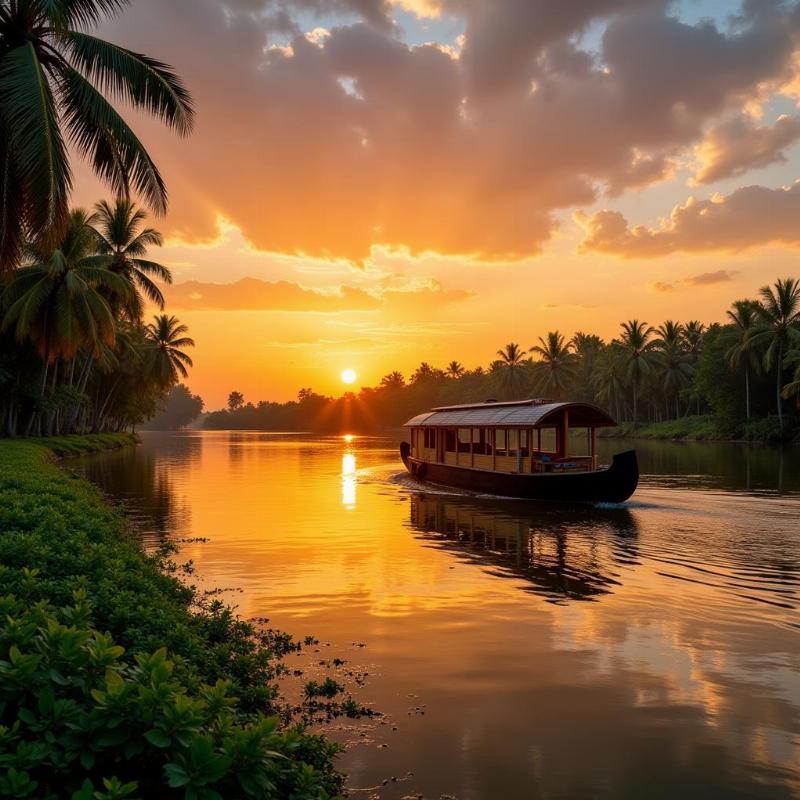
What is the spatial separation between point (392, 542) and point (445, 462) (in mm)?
12946

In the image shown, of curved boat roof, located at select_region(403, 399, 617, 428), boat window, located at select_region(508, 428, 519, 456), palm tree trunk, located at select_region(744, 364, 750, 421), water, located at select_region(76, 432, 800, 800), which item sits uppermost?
palm tree trunk, located at select_region(744, 364, 750, 421)

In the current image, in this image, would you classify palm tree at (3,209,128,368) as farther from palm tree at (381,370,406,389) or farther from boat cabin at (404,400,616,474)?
palm tree at (381,370,406,389)

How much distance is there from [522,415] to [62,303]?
21.6 m

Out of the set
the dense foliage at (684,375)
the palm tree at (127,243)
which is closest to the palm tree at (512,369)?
the dense foliage at (684,375)

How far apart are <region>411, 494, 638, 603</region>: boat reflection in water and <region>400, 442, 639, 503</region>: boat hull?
0.49m

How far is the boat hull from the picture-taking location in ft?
69.8

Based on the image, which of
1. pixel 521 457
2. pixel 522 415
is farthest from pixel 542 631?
pixel 522 415

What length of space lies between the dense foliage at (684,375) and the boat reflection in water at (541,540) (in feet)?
124

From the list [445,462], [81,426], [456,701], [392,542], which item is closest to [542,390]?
[81,426]

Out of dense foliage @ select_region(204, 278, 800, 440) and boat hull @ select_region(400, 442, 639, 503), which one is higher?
dense foliage @ select_region(204, 278, 800, 440)

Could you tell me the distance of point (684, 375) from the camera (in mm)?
82562

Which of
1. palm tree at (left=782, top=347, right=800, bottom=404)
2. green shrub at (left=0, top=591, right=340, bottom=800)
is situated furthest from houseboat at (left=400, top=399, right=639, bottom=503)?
palm tree at (left=782, top=347, right=800, bottom=404)

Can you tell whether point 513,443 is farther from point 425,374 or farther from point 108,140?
point 425,374

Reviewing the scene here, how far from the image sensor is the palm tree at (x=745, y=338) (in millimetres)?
59875
